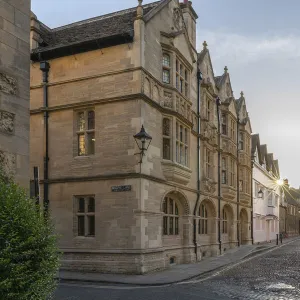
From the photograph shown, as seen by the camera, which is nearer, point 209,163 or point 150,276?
point 150,276

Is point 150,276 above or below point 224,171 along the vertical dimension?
below

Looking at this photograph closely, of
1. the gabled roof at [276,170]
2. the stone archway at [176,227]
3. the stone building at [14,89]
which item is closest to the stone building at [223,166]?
the stone archway at [176,227]

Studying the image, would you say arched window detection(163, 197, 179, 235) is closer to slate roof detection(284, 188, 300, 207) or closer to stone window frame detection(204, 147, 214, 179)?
stone window frame detection(204, 147, 214, 179)

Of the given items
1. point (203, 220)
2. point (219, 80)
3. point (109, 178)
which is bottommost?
point (203, 220)

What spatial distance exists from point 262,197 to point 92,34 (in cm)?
2897

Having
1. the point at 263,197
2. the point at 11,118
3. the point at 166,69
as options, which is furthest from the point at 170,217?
the point at 263,197

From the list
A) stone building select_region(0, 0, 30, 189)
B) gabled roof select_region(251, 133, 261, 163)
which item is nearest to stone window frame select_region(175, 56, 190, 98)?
stone building select_region(0, 0, 30, 189)

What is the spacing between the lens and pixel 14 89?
376 inches

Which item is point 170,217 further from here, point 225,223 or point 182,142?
point 225,223

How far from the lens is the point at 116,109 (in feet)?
59.4

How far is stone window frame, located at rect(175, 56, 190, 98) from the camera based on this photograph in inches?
825

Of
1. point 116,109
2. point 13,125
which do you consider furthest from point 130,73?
point 13,125

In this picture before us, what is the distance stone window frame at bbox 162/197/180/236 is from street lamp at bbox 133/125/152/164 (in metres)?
3.84

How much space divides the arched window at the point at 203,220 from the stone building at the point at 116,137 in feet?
9.37
